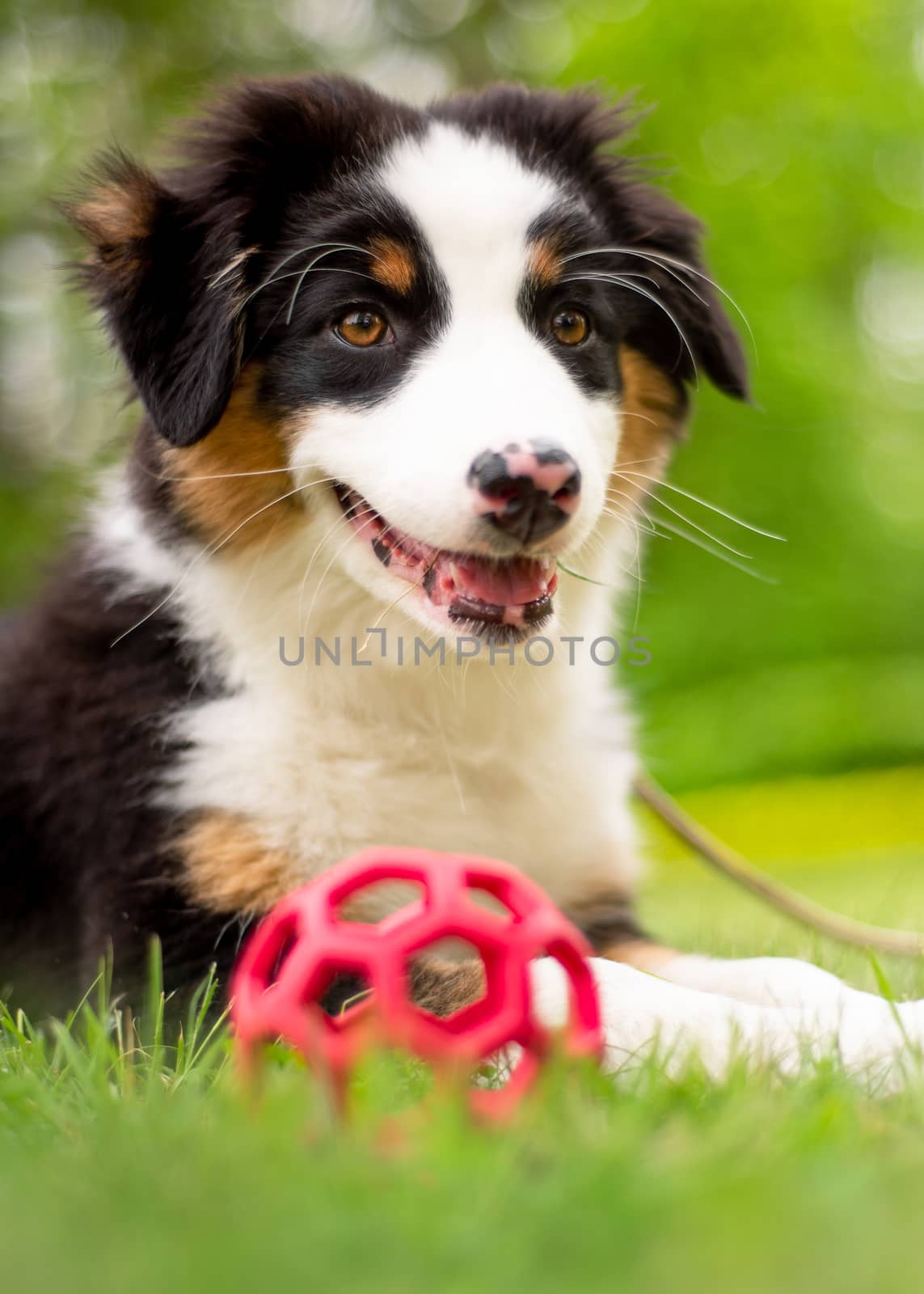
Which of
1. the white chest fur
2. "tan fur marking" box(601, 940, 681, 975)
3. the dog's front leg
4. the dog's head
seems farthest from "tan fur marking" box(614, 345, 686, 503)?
the dog's front leg

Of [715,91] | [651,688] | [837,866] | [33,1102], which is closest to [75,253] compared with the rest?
[33,1102]

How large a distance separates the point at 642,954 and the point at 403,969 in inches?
51.9

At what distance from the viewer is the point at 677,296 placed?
296cm

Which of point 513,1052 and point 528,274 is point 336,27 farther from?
point 513,1052

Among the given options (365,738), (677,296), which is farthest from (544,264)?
(365,738)

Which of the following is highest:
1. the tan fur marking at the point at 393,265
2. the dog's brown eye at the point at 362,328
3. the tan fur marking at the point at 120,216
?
the tan fur marking at the point at 120,216

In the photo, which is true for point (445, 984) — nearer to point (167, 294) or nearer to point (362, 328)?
point (362, 328)

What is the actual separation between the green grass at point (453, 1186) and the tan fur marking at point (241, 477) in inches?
47.3

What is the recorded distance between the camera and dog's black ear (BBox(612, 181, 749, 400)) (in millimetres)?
2918

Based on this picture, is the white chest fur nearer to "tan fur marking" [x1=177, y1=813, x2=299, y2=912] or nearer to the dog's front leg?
→ "tan fur marking" [x1=177, y1=813, x2=299, y2=912]

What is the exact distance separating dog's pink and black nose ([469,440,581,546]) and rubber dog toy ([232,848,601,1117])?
739 millimetres

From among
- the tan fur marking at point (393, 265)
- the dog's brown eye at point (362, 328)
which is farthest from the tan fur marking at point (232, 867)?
the tan fur marking at point (393, 265)

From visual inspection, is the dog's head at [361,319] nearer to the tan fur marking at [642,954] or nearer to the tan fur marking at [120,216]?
the tan fur marking at [120,216]

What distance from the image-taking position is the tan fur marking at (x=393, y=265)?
7.98 feet
